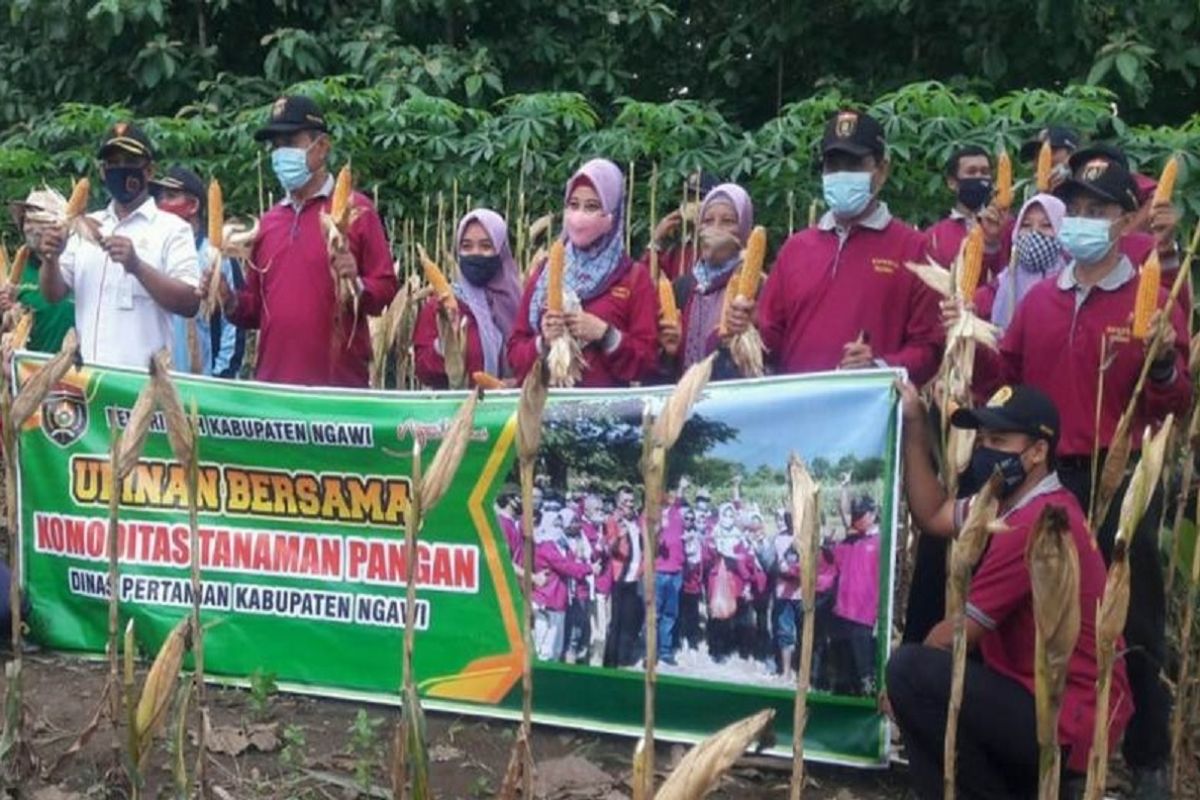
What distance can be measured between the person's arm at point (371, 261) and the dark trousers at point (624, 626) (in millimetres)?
1355

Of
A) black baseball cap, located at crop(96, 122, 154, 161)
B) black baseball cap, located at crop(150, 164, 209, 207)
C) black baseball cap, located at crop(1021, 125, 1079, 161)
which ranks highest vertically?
black baseball cap, located at crop(1021, 125, 1079, 161)

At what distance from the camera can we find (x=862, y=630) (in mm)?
4570

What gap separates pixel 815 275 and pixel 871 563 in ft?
2.92

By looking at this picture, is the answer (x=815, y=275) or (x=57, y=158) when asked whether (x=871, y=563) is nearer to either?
(x=815, y=275)

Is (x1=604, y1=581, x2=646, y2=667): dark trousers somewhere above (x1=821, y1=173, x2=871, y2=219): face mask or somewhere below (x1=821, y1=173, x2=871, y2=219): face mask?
below

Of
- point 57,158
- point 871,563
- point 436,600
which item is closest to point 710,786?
point 871,563

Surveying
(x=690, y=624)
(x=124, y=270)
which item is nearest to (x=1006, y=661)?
(x=690, y=624)

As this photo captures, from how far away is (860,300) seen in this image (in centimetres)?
488

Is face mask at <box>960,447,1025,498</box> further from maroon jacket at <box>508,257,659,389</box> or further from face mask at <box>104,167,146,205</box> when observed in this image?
face mask at <box>104,167,146,205</box>

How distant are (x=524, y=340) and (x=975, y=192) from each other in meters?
1.97

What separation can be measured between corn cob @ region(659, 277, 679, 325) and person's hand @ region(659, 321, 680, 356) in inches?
0.5

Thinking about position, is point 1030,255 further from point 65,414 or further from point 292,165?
point 65,414

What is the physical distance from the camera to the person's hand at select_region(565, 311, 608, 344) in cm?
498

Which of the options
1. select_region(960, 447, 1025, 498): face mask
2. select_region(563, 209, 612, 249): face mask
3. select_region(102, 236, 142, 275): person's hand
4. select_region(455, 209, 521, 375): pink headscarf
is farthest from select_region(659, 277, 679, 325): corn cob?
select_region(102, 236, 142, 275): person's hand
